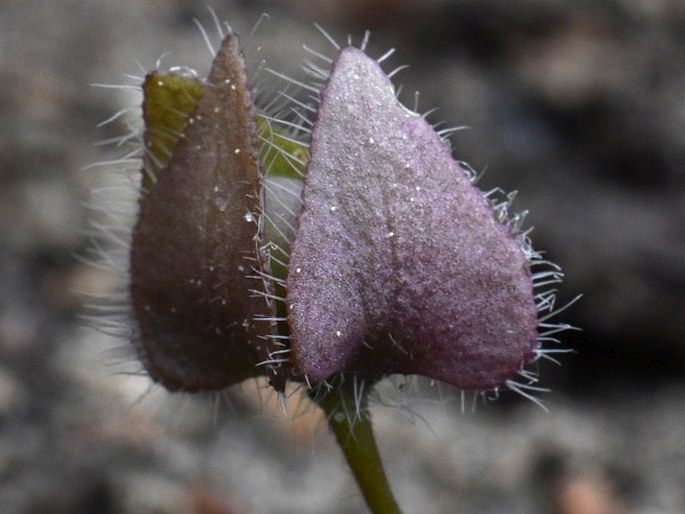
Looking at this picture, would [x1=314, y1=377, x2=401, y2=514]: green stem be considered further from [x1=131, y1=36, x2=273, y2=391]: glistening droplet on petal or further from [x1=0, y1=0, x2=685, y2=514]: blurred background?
[x1=0, y1=0, x2=685, y2=514]: blurred background

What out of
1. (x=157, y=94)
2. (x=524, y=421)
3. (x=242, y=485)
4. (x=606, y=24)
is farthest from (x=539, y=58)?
(x=157, y=94)

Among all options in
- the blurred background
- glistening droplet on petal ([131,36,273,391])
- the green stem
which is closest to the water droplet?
glistening droplet on petal ([131,36,273,391])

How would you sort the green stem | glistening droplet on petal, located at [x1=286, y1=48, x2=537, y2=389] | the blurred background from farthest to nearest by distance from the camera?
the blurred background → the green stem → glistening droplet on petal, located at [x1=286, y1=48, x2=537, y2=389]

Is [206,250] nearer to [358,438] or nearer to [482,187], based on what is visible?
[358,438]

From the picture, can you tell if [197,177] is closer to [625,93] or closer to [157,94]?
[157,94]

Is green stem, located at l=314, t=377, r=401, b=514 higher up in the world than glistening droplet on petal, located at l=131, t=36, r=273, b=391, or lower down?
lower down

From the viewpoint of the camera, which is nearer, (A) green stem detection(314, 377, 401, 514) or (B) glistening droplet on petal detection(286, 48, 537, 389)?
(B) glistening droplet on petal detection(286, 48, 537, 389)

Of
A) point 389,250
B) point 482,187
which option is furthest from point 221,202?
point 482,187
